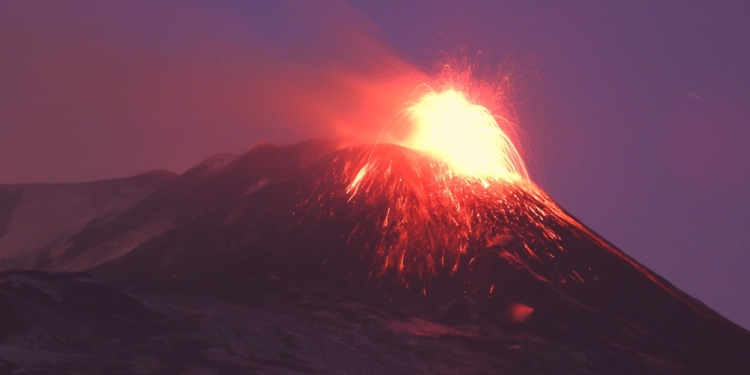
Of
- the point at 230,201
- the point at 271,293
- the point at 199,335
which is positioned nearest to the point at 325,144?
the point at 230,201

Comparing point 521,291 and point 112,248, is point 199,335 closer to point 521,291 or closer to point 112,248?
point 521,291

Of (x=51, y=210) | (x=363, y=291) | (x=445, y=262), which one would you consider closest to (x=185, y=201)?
(x=51, y=210)

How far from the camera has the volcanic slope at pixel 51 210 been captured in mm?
97825

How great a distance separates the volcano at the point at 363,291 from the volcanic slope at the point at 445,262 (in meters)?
0.16

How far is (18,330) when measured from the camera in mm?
38094

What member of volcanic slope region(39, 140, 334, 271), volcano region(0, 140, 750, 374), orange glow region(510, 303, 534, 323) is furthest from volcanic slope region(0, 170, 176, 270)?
orange glow region(510, 303, 534, 323)

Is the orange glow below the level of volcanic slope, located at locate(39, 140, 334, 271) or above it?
below

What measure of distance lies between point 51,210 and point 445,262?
6296 cm

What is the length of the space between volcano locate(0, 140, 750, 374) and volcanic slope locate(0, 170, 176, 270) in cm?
958

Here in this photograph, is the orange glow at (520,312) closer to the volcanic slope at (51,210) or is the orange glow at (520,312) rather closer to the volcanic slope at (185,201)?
the volcanic slope at (185,201)

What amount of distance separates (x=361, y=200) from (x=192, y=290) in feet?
63.1

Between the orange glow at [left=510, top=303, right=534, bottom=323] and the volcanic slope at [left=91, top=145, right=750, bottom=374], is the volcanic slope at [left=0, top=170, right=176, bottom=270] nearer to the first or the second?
the volcanic slope at [left=91, top=145, right=750, bottom=374]

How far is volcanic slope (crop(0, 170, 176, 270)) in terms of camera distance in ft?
321

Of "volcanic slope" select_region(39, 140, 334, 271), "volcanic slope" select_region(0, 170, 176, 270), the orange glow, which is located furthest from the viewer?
"volcanic slope" select_region(0, 170, 176, 270)
